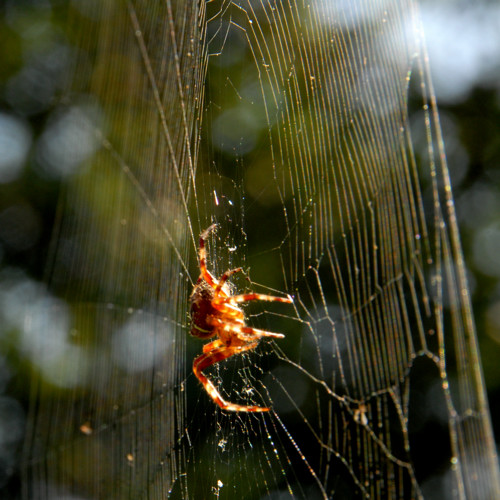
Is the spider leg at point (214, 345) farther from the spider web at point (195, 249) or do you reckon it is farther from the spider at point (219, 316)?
the spider web at point (195, 249)

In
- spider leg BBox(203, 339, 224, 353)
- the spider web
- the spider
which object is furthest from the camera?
spider leg BBox(203, 339, 224, 353)

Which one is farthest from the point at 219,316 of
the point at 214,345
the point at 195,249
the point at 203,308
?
the point at 195,249

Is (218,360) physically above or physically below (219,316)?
below

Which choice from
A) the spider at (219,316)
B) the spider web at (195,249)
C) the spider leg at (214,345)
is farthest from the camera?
the spider leg at (214,345)

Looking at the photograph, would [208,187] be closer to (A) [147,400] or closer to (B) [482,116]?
(A) [147,400]

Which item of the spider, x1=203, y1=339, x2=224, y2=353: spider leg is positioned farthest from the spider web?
x1=203, y1=339, x2=224, y2=353: spider leg

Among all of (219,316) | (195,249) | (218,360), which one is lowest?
(218,360)

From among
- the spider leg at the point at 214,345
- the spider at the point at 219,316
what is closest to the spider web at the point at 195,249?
the spider at the point at 219,316

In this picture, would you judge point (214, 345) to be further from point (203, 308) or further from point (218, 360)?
point (203, 308)

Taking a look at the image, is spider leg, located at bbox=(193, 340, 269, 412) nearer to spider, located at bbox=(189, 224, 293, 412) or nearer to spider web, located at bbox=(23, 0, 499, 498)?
spider, located at bbox=(189, 224, 293, 412)

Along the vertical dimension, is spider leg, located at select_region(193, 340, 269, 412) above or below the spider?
below

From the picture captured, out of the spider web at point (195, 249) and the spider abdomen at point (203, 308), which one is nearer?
the spider web at point (195, 249)
